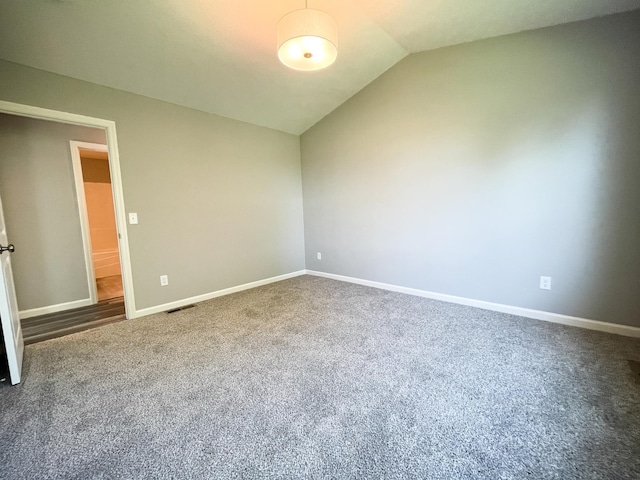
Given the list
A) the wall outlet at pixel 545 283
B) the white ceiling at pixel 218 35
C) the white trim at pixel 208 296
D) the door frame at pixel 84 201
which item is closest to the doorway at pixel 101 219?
the door frame at pixel 84 201

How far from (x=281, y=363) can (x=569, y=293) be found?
2.68 metres

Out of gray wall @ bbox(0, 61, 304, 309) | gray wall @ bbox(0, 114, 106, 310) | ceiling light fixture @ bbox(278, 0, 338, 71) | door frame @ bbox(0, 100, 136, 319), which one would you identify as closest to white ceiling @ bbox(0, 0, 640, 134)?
gray wall @ bbox(0, 61, 304, 309)

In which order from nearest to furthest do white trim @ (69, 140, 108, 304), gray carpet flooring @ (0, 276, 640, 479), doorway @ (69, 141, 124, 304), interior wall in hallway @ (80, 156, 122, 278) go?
gray carpet flooring @ (0, 276, 640, 479) → white trim @ (69, 140, 108, 304) → doorway @ (69, 141, 124, 304) → interior wall in hallway @ (80, 156, 122, 278)

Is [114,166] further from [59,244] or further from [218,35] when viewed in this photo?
[218,35]

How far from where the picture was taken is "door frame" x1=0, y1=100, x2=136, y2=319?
2434 millimetres

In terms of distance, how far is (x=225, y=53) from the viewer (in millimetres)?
2615

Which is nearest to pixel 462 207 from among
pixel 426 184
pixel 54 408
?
pixel 426 184

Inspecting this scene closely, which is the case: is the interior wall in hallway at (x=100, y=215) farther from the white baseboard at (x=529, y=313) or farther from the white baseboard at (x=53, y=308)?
the white baseboard at (x=529, y=313)

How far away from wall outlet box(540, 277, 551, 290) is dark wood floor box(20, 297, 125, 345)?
14.3 ft

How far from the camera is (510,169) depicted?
274 centimetres

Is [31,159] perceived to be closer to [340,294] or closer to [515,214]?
[340,294]

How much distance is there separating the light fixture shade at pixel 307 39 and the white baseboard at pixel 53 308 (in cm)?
380

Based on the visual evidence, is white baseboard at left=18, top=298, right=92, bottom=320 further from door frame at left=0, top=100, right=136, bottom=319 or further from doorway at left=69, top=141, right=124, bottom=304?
door frame at left=0, top=100, right=136, bottom=319

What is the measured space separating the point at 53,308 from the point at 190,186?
7.14ft
